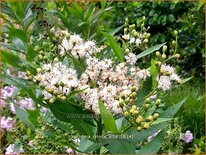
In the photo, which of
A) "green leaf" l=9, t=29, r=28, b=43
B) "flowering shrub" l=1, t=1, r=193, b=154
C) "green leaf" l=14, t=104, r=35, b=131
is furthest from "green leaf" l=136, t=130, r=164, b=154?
"green leaf" l=9, t=29, r=28, b=43

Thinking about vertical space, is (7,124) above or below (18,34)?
below

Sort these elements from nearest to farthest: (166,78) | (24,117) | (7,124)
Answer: (166,78) < (24,117) < (7,124)

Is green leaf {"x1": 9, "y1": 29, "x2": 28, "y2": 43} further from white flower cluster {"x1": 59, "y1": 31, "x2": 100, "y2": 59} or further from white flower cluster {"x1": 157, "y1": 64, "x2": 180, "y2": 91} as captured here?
white flower cluster {"x1": 157, "y1": 64, "x2": 180, "y2": 91}

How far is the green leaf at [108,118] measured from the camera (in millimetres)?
1076

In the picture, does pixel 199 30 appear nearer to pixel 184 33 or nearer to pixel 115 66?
pixel 184 33

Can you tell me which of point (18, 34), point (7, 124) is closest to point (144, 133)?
point (18, 34)

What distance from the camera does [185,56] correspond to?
429 centimetres

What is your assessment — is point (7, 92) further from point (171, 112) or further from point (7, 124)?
point (171, 112)

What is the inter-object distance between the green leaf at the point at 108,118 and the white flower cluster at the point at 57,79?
0.35 feet

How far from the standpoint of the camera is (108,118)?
43.3 inches

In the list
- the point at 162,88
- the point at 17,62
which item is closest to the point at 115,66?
the point at 162,88

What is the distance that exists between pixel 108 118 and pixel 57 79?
16 centimetres

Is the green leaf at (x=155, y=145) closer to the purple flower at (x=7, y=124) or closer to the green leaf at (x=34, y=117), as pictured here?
the green leaf at (x=34, y=117)

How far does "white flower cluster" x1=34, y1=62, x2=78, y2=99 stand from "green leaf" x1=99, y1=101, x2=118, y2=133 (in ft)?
0.35
